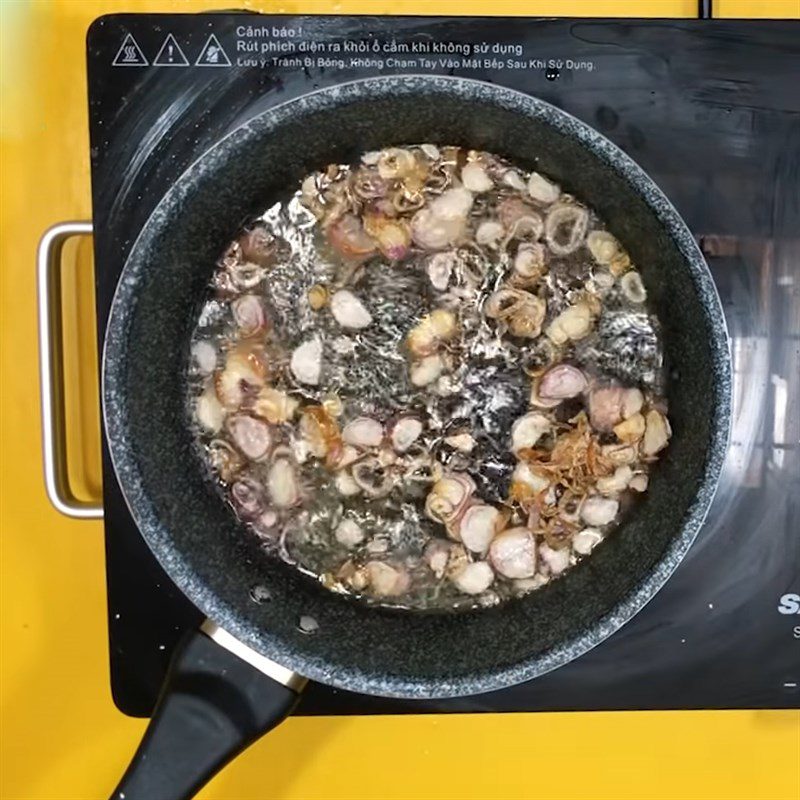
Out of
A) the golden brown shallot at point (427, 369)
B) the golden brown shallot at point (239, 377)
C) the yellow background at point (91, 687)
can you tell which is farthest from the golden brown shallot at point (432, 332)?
the yellow background at point (91, 687)

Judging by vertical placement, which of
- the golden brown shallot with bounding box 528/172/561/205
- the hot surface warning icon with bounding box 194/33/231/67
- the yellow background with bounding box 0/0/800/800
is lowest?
the yellow background with bounding box 0/0/800/800

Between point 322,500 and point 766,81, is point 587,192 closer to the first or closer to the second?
point 766,81

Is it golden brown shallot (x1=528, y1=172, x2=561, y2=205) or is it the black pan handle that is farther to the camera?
golden brown shallot (x1=528, y1=172, x2=561, y2=205)

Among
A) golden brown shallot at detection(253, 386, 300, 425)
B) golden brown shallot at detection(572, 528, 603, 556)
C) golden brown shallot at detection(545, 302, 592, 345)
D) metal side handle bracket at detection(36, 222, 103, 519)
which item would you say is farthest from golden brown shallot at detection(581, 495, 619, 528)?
metal side handle bracket at detection(36, 222, 103, 519)

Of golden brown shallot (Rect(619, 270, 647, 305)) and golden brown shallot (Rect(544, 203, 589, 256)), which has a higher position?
golden brown shallot (Rect(544, 203, 589, 256))

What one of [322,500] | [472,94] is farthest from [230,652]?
[472,94]

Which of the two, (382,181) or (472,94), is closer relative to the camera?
(472,94)

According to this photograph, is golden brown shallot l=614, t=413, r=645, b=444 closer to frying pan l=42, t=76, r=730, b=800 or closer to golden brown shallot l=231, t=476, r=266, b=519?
frying pan l=42, t=76, r=730, b=800

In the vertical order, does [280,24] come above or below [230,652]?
above
